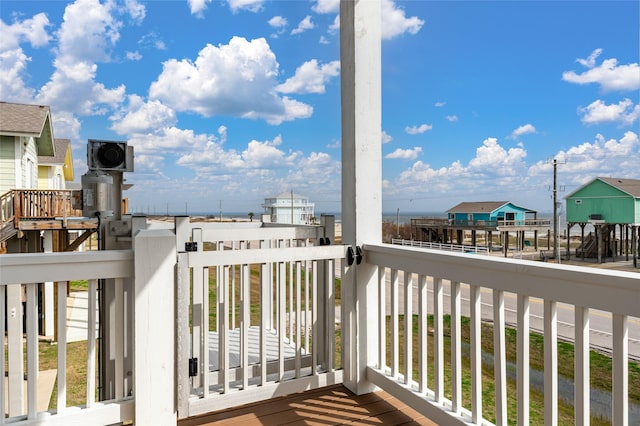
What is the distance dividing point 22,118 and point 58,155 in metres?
3.28

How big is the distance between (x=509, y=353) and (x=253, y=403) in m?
3.39

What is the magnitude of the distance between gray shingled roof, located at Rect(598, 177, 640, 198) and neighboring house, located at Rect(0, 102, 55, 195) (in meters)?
8.03

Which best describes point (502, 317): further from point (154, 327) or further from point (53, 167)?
point (53, 167)

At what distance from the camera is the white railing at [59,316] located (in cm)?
126

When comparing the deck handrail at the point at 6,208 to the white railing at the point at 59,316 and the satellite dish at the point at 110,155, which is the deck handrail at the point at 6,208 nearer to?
the satellite dish at the point at 110,155

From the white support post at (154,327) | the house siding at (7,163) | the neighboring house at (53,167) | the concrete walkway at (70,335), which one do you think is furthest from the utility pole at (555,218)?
the neighboring house at (53,167)

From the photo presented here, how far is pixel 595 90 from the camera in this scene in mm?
2115

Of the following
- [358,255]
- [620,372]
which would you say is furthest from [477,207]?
[620,372]

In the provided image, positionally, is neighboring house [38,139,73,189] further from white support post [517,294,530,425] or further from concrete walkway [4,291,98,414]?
white support post [517,294,530,425]

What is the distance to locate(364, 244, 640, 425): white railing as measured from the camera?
3.34ft

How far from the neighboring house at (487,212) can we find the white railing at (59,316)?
1685mm

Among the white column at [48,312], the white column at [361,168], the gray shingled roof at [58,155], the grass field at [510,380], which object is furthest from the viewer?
the gray shingled roof at [58,155]

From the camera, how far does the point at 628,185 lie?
133 centimetres

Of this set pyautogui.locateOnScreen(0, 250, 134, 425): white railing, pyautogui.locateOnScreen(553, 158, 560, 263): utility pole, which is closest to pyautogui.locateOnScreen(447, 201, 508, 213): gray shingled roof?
pyautogui.locateOnScreen(553, 158, 560, 263): utility pole
